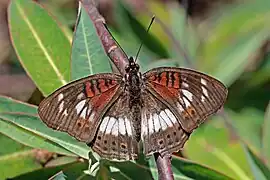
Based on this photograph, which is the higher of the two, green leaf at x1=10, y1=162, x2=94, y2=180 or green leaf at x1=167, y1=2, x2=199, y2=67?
green leaf at x1=167, y1=2, x2=199, y2=67

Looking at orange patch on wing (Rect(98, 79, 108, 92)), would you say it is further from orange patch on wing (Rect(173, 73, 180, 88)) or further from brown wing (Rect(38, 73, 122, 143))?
orange patch on wing (Rect(173, 73, 180, 88))

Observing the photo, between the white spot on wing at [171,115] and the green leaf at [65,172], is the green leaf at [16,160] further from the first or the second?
the white spot on wing at [171,115]

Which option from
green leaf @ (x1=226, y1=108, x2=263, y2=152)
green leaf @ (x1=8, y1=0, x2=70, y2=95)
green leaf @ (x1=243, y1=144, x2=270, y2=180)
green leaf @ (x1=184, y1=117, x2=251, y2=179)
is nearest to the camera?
green leaf @ (x1=243, y1=144, x2=270, y2=180)

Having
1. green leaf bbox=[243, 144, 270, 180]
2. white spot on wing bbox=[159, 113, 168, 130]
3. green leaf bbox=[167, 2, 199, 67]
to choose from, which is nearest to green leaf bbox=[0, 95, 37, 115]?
white spot on wing bbox=[159, 113, 168, 130]

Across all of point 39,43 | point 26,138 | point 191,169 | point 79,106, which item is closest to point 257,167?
point 191,169

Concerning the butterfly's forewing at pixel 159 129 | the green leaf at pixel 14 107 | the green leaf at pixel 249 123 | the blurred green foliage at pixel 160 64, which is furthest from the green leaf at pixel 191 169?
the green leaf at pixel 249 123
